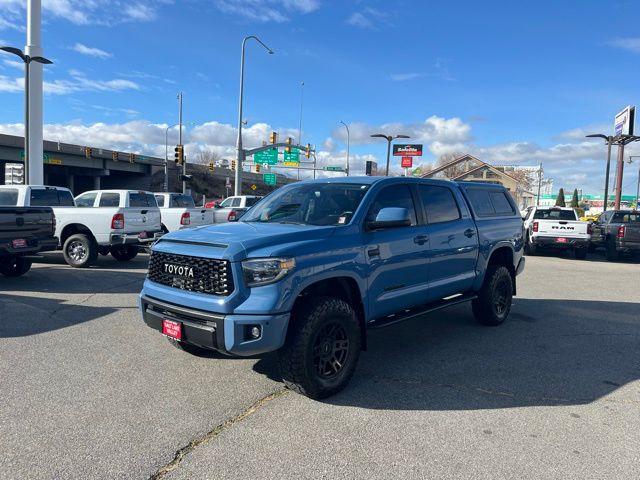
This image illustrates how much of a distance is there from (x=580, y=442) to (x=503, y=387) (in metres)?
1.02

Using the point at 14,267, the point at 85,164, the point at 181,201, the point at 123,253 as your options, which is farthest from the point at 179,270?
the point at 85,164

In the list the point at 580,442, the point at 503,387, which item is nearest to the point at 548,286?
the point at 503,387

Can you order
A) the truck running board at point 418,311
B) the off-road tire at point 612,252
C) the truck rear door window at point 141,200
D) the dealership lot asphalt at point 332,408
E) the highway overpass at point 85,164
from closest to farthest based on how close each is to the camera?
the dealership lot asphalt at point 332,408 < the truck running board at point 418,311 < the truck rear door window at point 141,200 < the off-road tire at point 612,252 < the highway overpass at point 85,164

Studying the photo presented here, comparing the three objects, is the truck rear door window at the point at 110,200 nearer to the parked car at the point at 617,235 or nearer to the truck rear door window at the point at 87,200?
the truck rear door window at the point at 87,200

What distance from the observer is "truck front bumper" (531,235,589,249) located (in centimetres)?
1634

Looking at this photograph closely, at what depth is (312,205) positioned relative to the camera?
515 centimetres

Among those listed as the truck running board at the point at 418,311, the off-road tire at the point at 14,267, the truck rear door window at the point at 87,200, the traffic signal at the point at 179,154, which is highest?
the traffic signal at the point at 179,154

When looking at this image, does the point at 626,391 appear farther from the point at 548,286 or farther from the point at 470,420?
the point at 548,286

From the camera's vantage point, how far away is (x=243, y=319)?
12.5ft

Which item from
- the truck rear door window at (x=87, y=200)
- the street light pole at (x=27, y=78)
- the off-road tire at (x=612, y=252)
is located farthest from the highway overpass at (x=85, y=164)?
the off-road tire at (x=612, y=252)

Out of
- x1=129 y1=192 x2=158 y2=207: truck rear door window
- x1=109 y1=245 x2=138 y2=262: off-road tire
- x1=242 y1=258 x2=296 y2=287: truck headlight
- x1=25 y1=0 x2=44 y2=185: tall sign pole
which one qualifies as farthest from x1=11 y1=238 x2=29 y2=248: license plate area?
x1=25 y1=0 x2=44 y2=185: tall sign pole

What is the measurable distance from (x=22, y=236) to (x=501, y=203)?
8245 millimetres

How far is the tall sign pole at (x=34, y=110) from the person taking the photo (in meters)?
19.6

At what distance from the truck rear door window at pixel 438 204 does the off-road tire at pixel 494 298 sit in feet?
3.84
